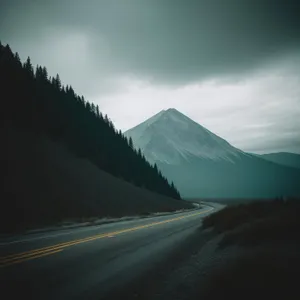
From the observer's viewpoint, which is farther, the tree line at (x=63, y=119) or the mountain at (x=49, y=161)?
the tree line at (x=63, y=119)

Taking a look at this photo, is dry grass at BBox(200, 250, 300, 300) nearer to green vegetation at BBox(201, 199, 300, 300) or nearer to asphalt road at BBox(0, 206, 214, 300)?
green vegetation at BBox(201, 199, 300, 300)

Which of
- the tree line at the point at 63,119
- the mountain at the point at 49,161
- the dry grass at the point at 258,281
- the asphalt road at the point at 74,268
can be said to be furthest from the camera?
the tree line at the point at 63,119

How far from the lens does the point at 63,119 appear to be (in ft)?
192

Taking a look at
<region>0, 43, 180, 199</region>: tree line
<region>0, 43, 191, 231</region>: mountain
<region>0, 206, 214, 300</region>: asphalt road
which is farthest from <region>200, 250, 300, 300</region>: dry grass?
<region>0, 43, 180, 199</region>: tree line

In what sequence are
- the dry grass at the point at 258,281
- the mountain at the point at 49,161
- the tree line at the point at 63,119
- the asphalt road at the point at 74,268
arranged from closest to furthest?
1. the dry grass at the point at 258,281
2. the asphalt road at the point at 74,268
3. the mountain at the point at 49,161
4. the tree line at the point at 63,119

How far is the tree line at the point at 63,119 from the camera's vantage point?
138 ft

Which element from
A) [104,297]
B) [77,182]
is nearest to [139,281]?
[104,297]

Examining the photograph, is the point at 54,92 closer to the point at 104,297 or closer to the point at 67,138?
the point at 67,138

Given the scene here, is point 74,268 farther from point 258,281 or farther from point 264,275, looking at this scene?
point 264,275

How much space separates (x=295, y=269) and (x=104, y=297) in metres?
4.01

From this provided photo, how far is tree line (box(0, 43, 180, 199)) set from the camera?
1656 inches

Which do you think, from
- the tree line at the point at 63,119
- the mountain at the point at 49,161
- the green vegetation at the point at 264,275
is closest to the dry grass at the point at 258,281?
the green vegetation at the point at 264,275

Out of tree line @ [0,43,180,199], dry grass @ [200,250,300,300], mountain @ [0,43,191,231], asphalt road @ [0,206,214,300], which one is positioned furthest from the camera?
tree line @ [0,43,180,199]

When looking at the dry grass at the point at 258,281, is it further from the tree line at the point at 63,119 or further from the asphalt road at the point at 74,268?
the tree line at the point at 63,119
